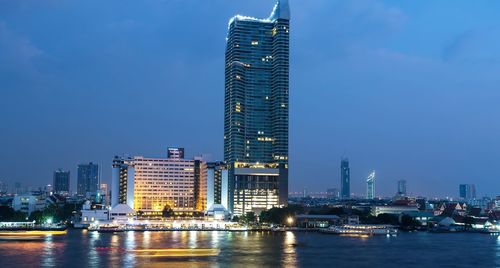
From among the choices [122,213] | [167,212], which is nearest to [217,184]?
[167,212]

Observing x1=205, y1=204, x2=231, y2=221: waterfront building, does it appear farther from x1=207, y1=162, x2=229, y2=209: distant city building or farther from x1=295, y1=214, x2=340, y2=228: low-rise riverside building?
x1=295, y1=214, x2=340, y2=228: low-rise riverside building

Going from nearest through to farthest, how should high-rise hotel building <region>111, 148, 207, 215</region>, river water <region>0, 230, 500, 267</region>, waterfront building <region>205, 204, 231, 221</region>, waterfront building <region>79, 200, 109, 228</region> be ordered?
river water <region>0, 230, 500, 267</region>, waterfront building <region>79, 200, 109, 228</region>, waterfront building <region>205, 204, 231, 221</region>, high-rise hotel building <region>111, 148, 207, 215</region>

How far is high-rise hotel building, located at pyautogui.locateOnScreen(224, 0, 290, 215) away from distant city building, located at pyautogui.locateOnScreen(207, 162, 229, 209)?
1.74 m

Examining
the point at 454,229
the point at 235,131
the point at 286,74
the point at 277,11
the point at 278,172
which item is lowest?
the point at 454,229

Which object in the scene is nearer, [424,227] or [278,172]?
[424,227]

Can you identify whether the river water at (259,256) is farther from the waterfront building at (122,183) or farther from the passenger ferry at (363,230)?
the waterfront building at (122,183)

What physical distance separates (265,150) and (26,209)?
1502 inches

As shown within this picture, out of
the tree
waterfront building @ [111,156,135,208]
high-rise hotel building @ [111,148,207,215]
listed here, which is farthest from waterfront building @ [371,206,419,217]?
waterfront building @ [111,156,135,208]

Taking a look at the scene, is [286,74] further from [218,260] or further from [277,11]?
[218,260]

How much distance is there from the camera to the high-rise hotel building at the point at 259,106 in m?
94.6

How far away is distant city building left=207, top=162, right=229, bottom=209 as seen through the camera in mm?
91938

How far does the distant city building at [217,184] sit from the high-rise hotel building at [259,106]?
5.72ft

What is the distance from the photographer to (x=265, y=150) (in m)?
97.8

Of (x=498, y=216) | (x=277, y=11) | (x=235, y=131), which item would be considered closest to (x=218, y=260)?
(x=235, y=131)
